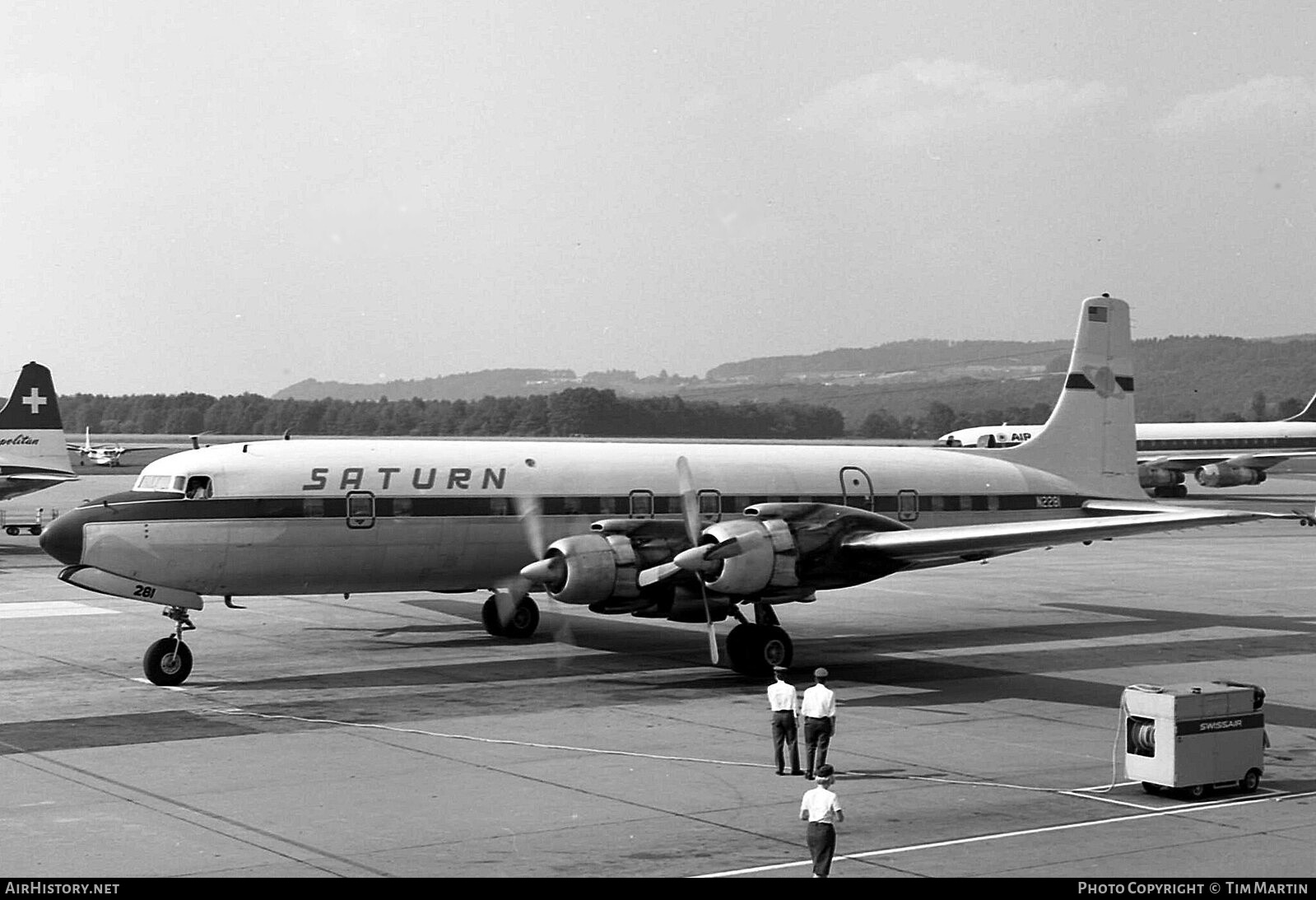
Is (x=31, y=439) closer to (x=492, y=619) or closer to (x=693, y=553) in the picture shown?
(x=492, y=619)

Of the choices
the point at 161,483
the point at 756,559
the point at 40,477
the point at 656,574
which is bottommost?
the point at 656,574

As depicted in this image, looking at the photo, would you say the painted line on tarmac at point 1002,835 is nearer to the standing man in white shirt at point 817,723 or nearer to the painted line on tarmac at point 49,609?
the standing man in white shirt at point 817,723

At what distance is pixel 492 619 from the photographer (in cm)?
2592

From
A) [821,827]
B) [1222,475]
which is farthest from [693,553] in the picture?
[1222,475]

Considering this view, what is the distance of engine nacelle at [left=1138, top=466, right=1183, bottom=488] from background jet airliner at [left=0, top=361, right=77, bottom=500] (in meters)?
50.8

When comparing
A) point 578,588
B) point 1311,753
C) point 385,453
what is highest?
point 385,453

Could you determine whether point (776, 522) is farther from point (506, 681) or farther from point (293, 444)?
point (293, 444)

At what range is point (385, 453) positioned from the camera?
23422 millimetres

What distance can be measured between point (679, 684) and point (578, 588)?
2.14 meters

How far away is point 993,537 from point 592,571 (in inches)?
241

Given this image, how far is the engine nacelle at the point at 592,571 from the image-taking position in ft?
67.8

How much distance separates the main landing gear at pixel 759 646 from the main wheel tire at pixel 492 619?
5674 millimetres

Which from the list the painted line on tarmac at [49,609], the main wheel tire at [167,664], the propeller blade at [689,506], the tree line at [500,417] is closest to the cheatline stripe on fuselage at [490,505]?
the main wheel tire at [167,664]
